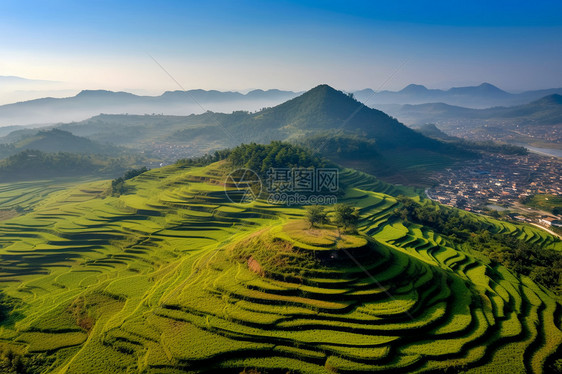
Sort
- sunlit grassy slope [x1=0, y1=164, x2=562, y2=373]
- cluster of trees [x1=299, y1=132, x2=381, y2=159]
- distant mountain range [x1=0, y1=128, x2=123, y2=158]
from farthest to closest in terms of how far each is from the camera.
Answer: distant mountain range [x1=0, y1=128, x2=123, y2=158], cluster of trees [x1=299, y1=132, x2=381, y2=159], sunlit grassy slope [x1=0, y1=164, x2=562, y2=373]

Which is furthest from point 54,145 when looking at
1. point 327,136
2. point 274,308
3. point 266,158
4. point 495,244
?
point 495,244

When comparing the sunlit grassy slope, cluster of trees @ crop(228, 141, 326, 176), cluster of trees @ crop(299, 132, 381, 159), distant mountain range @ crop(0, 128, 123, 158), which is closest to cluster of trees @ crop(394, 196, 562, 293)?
the sunlit grassy slope

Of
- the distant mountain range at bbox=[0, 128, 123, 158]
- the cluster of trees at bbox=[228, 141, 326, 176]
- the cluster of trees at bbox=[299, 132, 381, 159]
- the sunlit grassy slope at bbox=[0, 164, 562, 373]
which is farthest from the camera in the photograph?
the distant mountain range at bbox=[0, 128, 123, 158]

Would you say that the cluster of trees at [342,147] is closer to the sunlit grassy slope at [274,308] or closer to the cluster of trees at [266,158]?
the cluster of trees at [266,158]

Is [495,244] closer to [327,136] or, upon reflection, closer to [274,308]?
[274,308]

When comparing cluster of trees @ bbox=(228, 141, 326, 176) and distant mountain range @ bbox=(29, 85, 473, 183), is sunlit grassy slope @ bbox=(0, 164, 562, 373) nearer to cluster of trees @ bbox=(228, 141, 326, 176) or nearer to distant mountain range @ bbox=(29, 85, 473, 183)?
cluster of trees @ bbox=(228, 141, 326, 176)

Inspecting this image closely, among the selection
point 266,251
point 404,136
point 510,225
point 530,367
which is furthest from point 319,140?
point 530,367

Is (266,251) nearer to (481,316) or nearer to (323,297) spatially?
(323,297)
